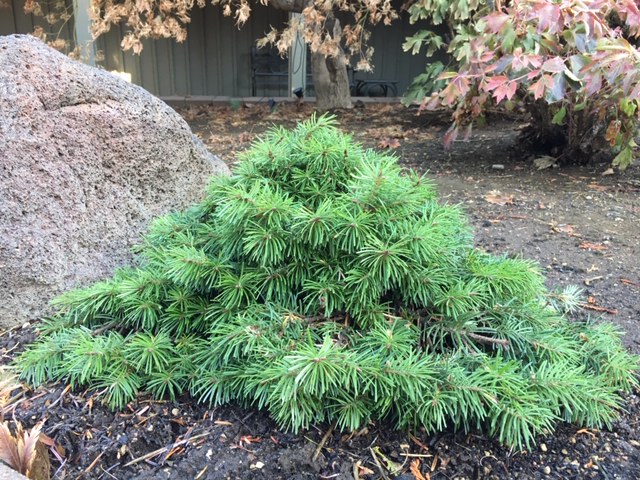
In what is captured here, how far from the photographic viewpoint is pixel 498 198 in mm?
4504

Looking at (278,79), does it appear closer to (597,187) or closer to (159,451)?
(597,187)

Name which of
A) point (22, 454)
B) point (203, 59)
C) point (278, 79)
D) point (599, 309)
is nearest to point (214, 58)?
point (203, 59)

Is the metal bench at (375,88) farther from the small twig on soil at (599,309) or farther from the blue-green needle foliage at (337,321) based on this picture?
the blue-green needle foliage at (337,321)

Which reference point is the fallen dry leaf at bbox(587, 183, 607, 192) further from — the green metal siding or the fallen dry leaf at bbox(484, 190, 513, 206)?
the green metal siding

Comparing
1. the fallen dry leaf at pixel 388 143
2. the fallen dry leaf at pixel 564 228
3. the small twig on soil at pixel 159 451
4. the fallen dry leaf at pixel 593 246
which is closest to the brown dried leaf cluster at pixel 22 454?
the small twig on soil at pixel 159 451

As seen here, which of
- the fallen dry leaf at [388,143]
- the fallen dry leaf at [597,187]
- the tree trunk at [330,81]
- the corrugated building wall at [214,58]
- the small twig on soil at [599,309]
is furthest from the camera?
the corrugated building wall at [214,58]

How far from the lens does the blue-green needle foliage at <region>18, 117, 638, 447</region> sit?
168 centimetres

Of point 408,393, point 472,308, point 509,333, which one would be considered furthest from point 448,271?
point 408,393

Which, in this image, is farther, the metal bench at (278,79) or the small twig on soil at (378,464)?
the metal bench at (278,79)

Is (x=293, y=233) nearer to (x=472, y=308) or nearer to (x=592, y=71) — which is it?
(x=472, y=308)

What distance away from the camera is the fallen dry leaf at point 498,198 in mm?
4398

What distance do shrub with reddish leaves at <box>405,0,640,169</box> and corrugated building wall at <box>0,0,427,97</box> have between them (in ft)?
21.3

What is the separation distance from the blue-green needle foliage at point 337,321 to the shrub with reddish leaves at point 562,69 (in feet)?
4.89

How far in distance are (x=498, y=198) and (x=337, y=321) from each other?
9.94ft
